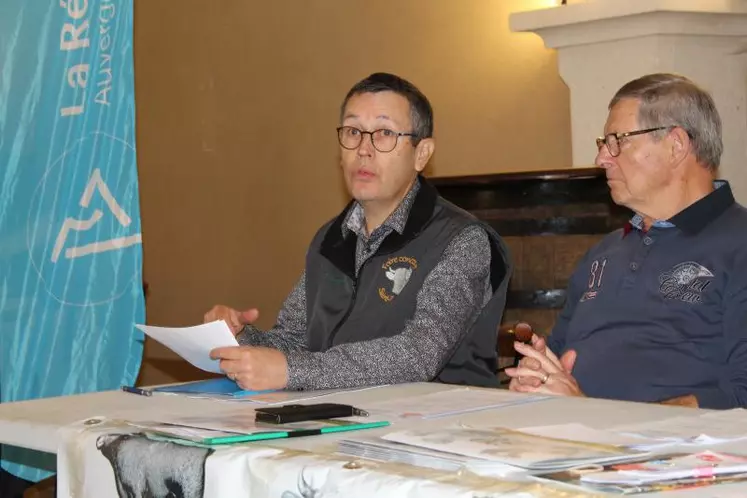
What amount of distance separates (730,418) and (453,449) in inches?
19.7

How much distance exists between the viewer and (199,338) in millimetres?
2092

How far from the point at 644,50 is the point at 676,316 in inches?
69.1

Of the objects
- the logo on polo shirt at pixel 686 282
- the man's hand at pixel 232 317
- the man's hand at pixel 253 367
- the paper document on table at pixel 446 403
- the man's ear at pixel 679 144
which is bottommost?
the paper document on table at pixel 446 403

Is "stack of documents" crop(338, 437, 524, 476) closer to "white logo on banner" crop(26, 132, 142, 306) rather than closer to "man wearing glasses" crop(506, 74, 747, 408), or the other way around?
"man wearing glasses" crop(506, 74, 747, 408)

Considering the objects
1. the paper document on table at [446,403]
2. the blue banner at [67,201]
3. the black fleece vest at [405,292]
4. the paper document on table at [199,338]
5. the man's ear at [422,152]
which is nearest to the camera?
the paper document on table at [446,403]

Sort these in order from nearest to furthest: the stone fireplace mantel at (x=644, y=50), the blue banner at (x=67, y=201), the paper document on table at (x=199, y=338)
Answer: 1. the paper document on table at (x=199, y=338)
2. the blue banner at (x=67, y=201)
3. the stone fireplace mantel at (x=644, y=50)

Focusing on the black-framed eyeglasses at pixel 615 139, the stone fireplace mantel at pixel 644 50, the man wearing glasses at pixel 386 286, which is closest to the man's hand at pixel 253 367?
the man wearing glasses at pixel 386 286

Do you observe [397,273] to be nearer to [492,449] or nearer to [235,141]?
[492,449]

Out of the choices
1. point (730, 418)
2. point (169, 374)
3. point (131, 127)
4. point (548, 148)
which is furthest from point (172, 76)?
point (730, 418)

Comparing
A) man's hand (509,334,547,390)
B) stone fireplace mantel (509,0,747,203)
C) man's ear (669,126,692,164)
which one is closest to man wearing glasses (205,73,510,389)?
man's hand (509,334,547,390)

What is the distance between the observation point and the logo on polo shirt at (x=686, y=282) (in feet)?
7.48

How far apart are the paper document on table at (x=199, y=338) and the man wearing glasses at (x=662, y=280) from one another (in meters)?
0.53

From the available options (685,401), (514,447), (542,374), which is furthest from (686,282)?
(514,447)

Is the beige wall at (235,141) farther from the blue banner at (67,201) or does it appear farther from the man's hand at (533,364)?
the man's hand at (533,364)
